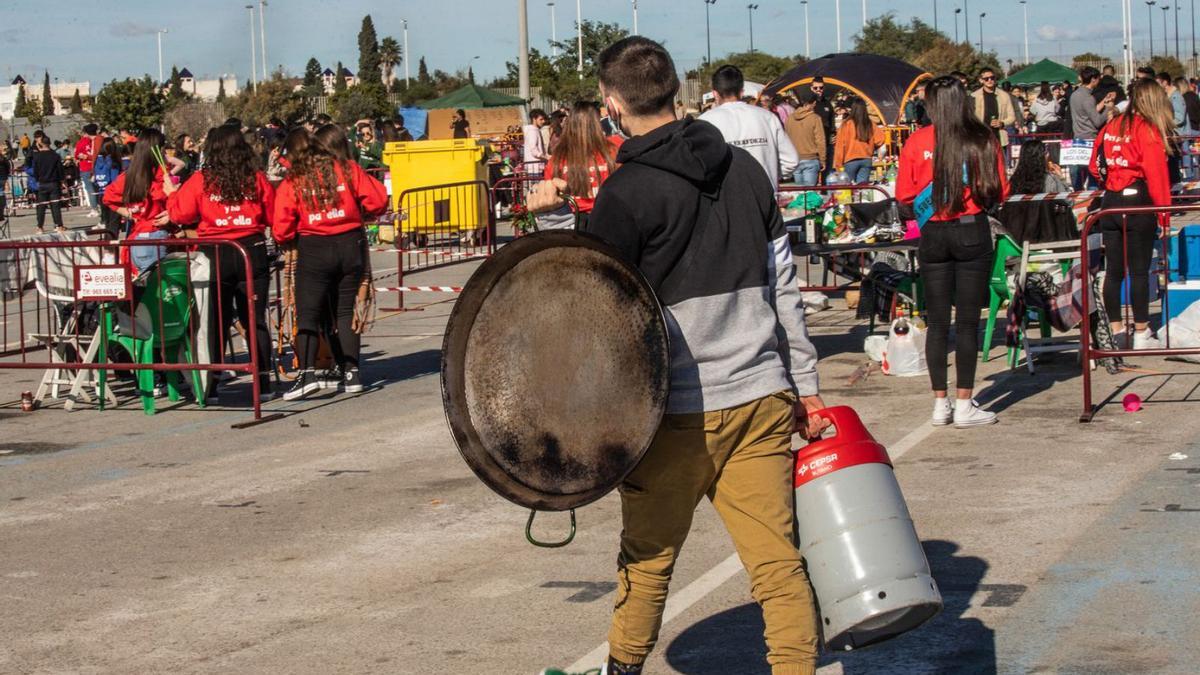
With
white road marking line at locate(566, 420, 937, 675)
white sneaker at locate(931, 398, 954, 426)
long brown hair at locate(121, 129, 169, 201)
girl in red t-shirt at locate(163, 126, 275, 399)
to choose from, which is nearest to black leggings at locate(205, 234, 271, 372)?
girl in red t-shirt at locate(163, 126, 275, 399)

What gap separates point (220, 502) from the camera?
855 cm

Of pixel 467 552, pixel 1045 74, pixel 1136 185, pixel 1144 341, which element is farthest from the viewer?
pixel 1045 74

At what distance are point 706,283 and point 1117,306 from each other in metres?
8.41

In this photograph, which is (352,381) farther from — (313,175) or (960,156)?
(960,156)

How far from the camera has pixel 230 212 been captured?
1168 cm

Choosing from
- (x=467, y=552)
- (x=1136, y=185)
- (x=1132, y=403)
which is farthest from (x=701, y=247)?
(x=1136, y=185)

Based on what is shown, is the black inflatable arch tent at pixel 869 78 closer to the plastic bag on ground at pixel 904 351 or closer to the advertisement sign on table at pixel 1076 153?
the advertisement sign on table at pixel 1076 153

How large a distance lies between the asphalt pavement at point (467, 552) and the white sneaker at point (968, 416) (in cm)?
20

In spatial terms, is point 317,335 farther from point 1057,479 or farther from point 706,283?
point 706,283

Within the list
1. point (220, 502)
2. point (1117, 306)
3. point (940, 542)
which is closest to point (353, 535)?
point (220, 502)

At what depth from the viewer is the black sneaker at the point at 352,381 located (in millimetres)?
12016

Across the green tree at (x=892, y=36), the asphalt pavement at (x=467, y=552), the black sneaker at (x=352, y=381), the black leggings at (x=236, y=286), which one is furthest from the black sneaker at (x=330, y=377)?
the green tree at (x=892, y=36)

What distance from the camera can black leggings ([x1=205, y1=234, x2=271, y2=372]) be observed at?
1169 centimetres

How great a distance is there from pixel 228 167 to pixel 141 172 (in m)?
1.40
